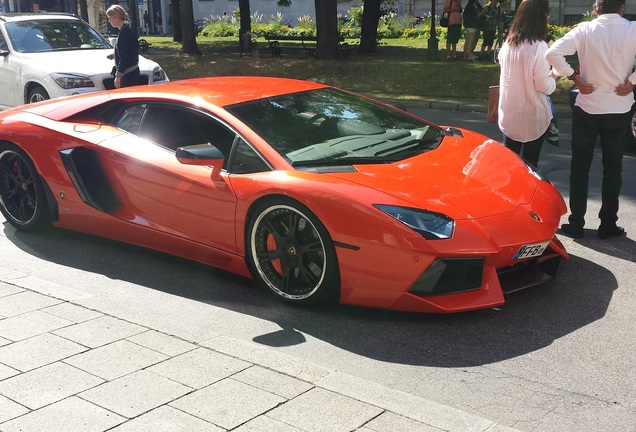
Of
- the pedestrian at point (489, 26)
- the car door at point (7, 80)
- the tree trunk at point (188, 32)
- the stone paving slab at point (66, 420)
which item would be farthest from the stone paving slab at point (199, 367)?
the tree trunk at point (188, 32)

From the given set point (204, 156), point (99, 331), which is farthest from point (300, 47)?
point (99, 331)

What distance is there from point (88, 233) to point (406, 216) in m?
3.01

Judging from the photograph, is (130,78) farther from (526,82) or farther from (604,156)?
(604,156)

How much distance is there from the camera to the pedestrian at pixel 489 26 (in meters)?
20.4

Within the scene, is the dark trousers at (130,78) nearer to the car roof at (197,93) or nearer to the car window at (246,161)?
the car roof at (197,93)

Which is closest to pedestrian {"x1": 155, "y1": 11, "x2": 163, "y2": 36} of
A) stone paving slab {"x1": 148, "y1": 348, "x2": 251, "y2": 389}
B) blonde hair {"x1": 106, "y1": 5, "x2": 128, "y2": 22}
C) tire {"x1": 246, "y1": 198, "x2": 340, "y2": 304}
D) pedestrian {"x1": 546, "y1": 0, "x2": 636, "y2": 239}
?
blonde hair {"x1": 106, "y1": 5, "x2": 128, "y2": 22}

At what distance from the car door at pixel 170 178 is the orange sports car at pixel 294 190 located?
0.01 metres

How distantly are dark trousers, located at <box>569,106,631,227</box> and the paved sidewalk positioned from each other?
340 cm

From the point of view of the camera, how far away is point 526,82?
6914 millimetres

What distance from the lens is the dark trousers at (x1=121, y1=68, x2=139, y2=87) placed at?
437 inches

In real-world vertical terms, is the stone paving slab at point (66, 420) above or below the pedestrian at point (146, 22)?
below

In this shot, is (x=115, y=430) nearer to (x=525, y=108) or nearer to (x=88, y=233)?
(x=88, y=233)

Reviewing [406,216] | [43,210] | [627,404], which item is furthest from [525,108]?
[43,210]

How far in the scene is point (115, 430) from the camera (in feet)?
11.8
